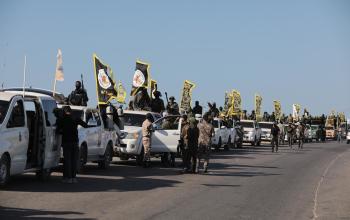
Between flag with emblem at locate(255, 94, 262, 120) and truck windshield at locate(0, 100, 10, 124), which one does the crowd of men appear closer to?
truck windshield at locate(0, 100, 10, 124)

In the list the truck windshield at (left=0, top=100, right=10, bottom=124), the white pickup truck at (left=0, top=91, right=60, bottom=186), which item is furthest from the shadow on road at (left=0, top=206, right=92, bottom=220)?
the truck windshield at (left=0, top=100, right=10, bottom=124)

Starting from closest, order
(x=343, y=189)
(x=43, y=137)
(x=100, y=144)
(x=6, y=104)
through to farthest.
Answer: (x=6, y=104)
(x=43, y=137)
(x=343, y=189)
(x=100, y=144)

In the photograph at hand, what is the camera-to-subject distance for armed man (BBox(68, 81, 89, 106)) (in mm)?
22719

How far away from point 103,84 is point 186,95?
34.4ft

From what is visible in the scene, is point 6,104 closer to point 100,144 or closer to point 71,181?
point 71,181

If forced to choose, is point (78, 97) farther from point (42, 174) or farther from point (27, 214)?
point (27, 214)

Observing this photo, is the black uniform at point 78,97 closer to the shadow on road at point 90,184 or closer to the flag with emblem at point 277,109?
the shadow on road at point 90,184

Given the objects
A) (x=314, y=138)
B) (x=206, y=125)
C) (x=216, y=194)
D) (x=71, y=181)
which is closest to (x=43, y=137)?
(x=71, y=181)

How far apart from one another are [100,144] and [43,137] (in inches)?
174

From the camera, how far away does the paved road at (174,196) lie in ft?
37.2

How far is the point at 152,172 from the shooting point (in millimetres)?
19797

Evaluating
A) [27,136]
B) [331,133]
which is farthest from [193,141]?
[331,133]

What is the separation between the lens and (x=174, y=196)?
13867mm

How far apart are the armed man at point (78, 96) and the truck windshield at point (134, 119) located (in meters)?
1.49
